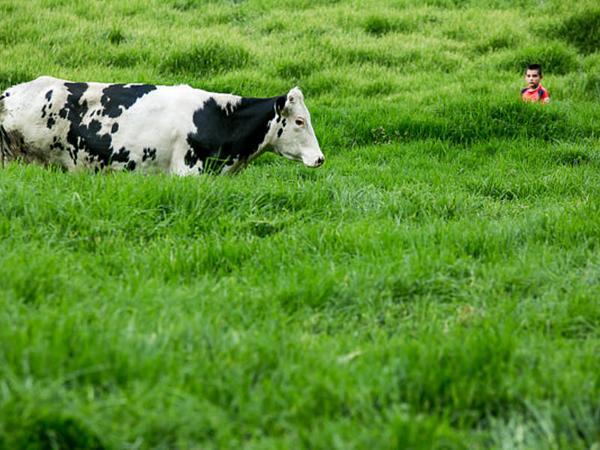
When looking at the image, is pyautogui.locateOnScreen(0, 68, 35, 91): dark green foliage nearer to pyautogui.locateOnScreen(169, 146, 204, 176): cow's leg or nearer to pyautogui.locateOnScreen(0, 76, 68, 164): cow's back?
pyautogui.locateOnScreen(0, 76, 68, 164): cow's back

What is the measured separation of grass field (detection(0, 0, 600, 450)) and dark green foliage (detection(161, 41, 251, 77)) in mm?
3312

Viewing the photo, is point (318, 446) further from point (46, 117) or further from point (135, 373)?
point (46, 117)

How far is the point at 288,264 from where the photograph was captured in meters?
4.96

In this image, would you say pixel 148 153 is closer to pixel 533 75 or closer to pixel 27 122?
pixel 27 122

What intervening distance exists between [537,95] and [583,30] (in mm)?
4784

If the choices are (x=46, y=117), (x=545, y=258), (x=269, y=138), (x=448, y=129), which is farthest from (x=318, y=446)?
(x=448, y=129)

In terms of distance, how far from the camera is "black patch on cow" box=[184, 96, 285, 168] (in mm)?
7742

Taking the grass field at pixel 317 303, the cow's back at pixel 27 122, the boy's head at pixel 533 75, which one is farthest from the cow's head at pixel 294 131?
the boy's head at pixel 533 75

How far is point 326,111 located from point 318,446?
29.0 feet

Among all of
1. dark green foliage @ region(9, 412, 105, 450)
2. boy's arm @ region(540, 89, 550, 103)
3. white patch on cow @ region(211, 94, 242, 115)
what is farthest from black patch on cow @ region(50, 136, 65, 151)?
boy's arm @ region(540, 89, 550, 103)

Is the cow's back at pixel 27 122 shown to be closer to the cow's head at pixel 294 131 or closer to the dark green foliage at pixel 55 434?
the cow's head at pixel 294 131

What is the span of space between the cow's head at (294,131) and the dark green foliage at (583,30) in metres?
9.20

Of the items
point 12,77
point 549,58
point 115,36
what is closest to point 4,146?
point 12,77

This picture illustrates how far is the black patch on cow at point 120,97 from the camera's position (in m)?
7.87
